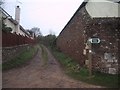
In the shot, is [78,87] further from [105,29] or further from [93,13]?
[93,13]

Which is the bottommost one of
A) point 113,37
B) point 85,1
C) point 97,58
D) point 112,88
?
point 112,88

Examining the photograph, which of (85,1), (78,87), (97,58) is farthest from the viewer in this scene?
(85,1)

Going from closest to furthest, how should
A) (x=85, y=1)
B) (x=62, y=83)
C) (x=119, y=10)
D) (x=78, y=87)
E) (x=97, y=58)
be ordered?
1. (x=78, y=87)
2. (x=62, y=83)
3. (x=97, y=58)
4. (x=119, y=10)
5. (x=85, y=1)

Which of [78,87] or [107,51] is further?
[107,51]

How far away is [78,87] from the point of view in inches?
399

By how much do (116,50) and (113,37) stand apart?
76cm

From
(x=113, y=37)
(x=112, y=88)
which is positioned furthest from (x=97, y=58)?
(x=112, y=88)

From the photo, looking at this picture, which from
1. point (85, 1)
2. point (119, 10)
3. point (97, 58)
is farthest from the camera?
point (85, 1)

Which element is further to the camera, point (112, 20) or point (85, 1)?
point (85, 1)

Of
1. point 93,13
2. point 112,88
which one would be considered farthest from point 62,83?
point 93,13

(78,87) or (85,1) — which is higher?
(85,1)

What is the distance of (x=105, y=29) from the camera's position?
44.0ft

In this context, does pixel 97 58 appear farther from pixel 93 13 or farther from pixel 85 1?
pixel 85 1

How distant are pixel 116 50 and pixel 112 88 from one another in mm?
3577
